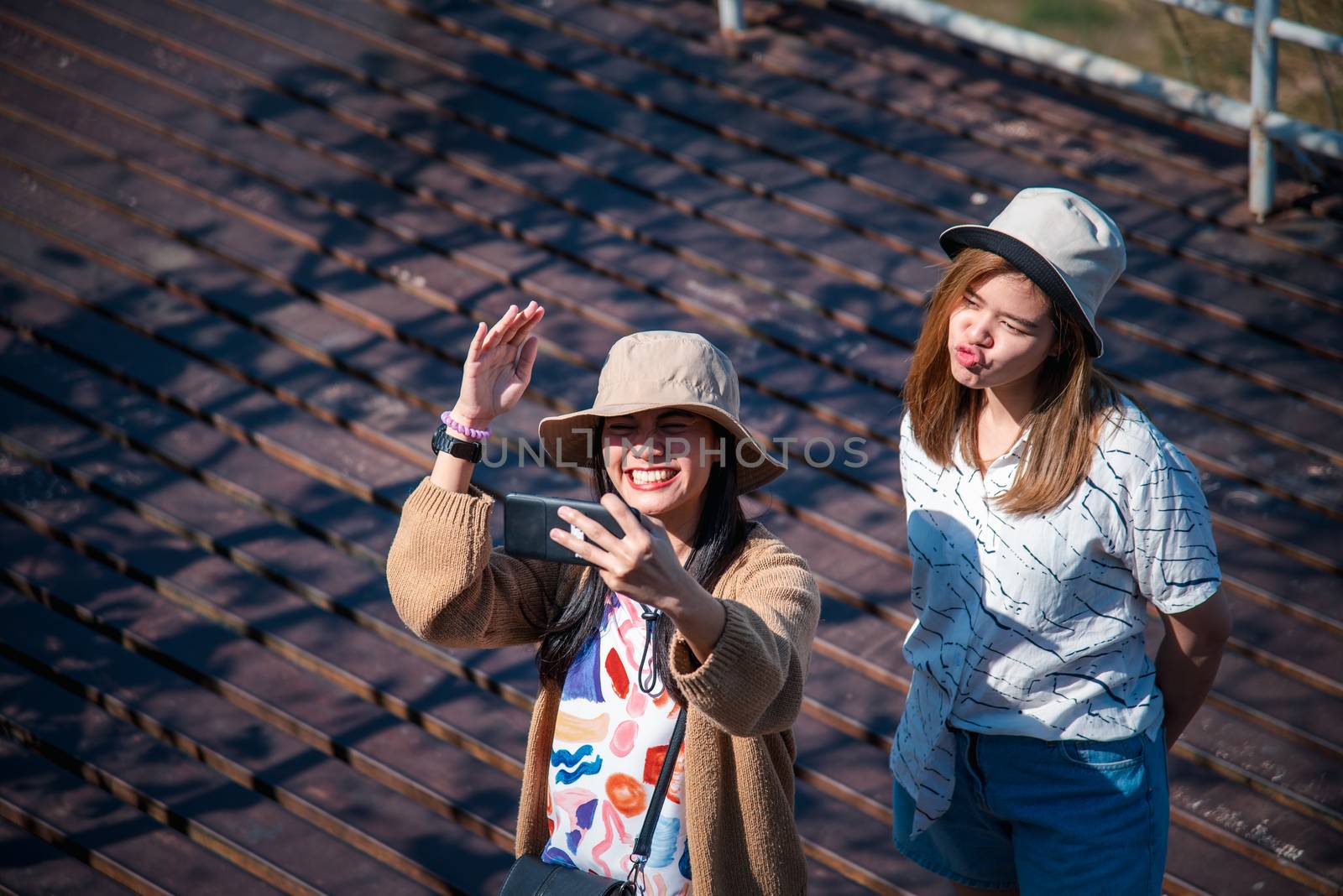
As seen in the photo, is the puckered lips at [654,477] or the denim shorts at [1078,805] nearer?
the puckered lips at [654,477]

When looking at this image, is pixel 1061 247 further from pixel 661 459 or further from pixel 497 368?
pixel 497 368

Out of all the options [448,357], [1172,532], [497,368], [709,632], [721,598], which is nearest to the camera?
[709,632]

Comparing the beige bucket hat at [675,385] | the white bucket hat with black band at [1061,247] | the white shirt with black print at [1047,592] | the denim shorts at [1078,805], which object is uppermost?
the white bucket hat with black band at [1061,247]

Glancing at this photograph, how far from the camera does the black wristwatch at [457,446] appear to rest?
6.46 ft

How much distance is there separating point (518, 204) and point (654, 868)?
99.9 inches

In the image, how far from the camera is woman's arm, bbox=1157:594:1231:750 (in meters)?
2.00

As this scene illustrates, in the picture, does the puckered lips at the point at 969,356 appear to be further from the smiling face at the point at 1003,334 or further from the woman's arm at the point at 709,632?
the woman's arm at the point at 709,632

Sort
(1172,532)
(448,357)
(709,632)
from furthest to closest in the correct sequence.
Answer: (448,357) → (1172,532) → (709,632)

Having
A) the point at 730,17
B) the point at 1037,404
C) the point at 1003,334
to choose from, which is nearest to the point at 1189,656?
the point at 1037,404

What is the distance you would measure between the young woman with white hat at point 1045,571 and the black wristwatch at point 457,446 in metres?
0.73

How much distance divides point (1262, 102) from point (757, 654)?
284 cm

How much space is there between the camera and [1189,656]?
2.08 metres

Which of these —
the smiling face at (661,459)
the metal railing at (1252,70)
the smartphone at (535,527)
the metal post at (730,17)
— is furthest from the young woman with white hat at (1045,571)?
the metal post at (730,17)

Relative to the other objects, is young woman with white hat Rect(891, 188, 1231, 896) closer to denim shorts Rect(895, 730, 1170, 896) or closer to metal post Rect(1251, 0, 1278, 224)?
denim shorts Rect(895, 730, 1170, 896)
